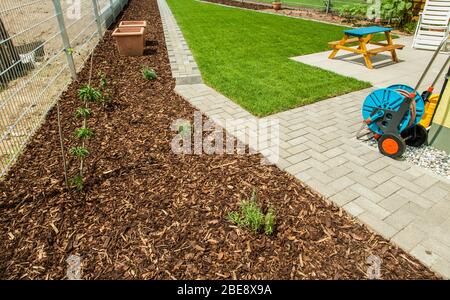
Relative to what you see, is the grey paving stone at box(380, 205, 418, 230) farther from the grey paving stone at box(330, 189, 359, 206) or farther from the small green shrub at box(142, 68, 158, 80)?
the small green shrub at box(142, 68, 158, 80)

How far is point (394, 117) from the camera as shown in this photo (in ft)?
13.1

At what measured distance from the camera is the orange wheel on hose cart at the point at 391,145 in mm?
3958

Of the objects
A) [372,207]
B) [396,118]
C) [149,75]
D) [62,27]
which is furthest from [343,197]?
[62,27]

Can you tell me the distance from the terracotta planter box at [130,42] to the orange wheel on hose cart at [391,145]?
6.75 metres

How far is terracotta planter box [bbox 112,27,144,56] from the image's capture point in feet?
26.7

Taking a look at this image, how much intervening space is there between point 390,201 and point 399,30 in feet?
40.1

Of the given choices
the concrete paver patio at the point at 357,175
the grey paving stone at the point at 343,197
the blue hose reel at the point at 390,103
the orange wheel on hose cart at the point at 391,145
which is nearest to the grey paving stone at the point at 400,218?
the concrete paver patio at the point at 357,175

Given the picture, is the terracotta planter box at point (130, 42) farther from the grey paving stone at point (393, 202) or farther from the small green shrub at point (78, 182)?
the grey paving stone at point (393, 202)

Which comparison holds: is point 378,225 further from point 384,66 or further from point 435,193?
point 384,66

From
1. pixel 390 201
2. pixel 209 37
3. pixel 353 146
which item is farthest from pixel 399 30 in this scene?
pixel 390 201

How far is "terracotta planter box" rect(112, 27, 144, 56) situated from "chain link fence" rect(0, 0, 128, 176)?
200cm

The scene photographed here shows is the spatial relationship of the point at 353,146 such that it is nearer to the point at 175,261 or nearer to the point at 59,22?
the point at 175,261

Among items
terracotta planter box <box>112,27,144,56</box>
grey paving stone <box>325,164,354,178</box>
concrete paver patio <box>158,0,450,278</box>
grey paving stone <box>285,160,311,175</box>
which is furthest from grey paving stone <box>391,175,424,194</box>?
terracotta planter box <box>112,27,144,56</box>

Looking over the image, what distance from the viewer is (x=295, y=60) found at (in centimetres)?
844
